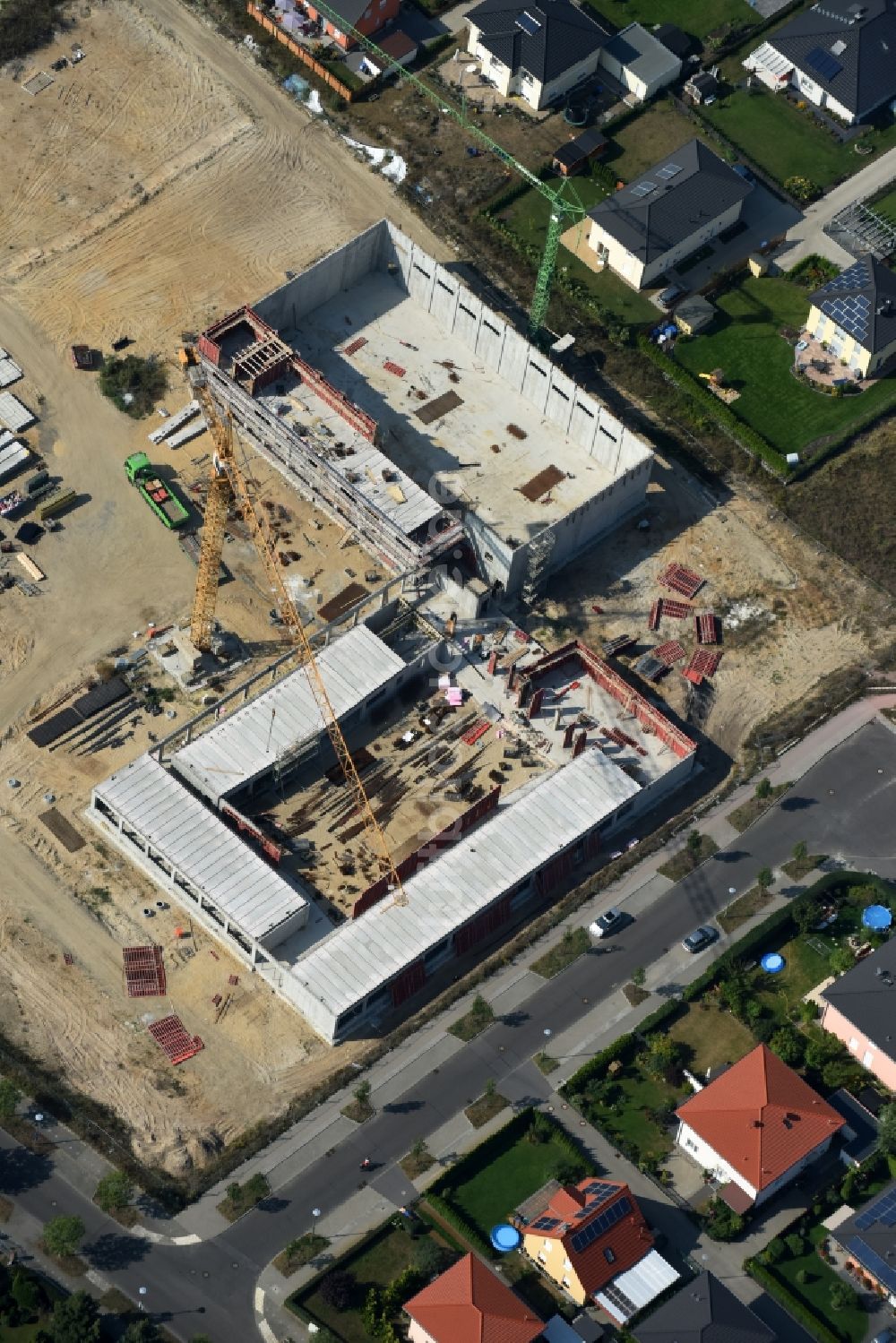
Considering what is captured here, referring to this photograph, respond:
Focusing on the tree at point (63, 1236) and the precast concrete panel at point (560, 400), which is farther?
the precast concrete panel at point (560, 400)

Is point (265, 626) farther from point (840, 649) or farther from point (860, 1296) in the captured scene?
point (860, 1296)

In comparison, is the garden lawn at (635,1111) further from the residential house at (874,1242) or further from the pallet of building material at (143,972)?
the pallet of building material at (143,972)

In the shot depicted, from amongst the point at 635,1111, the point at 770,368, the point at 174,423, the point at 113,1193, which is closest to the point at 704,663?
the point at 770,368

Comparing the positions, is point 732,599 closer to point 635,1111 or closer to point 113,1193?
point 635,1111

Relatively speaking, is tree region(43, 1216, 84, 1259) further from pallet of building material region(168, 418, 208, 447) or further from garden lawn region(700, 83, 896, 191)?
garden lawn region(700, 83, 896, 191)

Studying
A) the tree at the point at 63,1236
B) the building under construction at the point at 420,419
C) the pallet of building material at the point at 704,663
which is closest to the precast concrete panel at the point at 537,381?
the building under construction at the point at 420,419

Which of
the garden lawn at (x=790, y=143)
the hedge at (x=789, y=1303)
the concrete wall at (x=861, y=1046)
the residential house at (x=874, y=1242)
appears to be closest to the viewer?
the residential house at (x=874, y=1242)
